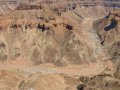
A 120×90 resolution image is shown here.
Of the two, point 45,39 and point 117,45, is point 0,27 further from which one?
point 117,45

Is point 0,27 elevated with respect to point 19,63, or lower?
elevated

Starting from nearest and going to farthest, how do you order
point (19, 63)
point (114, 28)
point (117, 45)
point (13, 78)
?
point (13, 78) → point (19, 63) → point (117, 45) → point (114, 28)

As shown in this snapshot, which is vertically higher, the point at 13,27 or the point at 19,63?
the point at 13,27

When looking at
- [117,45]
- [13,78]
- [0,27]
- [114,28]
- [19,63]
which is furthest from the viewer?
[114,28]

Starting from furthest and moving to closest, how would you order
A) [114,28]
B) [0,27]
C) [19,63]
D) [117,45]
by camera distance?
[114,28], [117,45], [0,27], [19,63]

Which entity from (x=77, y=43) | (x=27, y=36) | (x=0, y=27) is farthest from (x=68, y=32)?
(x=0, y=27)

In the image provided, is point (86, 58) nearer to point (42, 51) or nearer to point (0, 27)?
point (42, 51)

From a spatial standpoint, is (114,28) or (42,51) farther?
(114,28)

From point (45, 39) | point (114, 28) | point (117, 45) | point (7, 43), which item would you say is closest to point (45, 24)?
point (45, 39)
